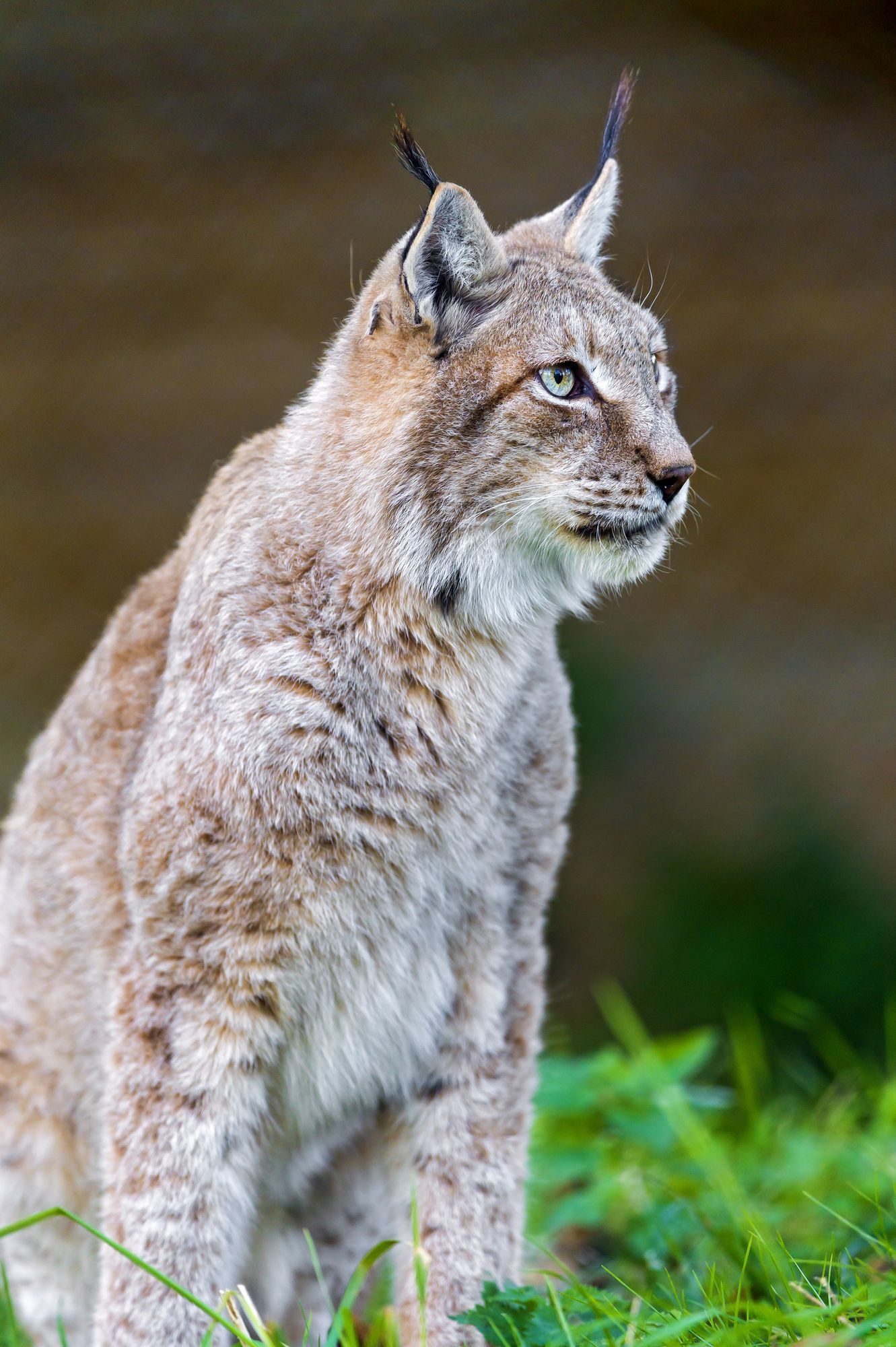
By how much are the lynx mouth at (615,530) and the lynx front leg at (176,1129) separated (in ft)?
3.40

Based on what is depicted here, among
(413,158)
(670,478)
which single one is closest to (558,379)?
(670,478)

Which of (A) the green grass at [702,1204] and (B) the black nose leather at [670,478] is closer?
(A) the green grass at [702,1204]

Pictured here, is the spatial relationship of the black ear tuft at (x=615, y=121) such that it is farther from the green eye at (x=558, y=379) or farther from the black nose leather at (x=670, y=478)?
the black nose leather at (x=670, y=478)

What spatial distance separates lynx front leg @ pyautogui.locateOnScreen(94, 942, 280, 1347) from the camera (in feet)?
8.52

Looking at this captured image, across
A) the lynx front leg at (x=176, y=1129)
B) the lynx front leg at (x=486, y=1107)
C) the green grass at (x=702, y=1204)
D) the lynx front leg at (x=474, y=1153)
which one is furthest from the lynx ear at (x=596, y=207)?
the green grass at (x=702, y=1204)

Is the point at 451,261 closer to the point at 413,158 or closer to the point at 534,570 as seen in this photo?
the point at 413,158

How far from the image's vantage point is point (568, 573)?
9.13ft

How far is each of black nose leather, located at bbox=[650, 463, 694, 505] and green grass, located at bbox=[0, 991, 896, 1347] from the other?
1.39m

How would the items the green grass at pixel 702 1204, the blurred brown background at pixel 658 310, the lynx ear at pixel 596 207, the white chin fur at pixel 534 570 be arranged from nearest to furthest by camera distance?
the green grass at pixel 702 1204, the white chin fur at pixel 534 570, the lynx ear at pixel 596 207, the blurred brown background at pixel 658 310

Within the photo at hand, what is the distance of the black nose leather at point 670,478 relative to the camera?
100 inches

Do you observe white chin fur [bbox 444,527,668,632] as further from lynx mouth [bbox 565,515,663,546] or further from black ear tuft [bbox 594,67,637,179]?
black ear tuft [bbox 594,67,637,179]

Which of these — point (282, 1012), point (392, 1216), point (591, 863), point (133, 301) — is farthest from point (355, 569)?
point (591, 863)

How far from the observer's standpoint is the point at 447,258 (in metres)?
2.61

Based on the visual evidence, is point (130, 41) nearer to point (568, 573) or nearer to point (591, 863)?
point (568, 573)
